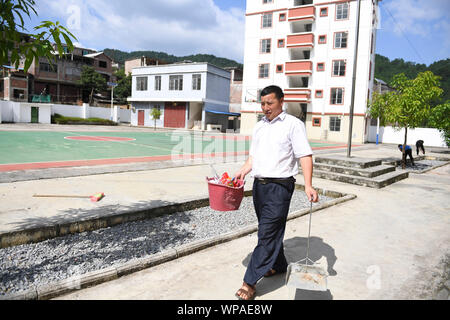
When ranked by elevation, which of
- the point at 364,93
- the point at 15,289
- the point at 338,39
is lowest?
the point at 15,289

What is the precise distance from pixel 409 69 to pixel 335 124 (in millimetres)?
36501

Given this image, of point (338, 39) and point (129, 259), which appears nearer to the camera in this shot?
point (129, 259)

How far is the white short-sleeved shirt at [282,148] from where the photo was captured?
123 inches

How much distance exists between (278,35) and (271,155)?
38.0 m

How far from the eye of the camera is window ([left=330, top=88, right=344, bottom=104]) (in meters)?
34.6

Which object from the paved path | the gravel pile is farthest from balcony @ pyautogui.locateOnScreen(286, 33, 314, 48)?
the gravel pile

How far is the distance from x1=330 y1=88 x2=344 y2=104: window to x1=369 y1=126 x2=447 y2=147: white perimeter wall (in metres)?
6.83

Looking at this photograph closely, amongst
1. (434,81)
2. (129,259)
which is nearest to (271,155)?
(129,259)

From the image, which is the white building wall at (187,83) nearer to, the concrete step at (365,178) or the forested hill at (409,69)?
the forested hill at (409,69)

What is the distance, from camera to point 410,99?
12.6m

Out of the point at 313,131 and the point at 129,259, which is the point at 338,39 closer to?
the point at 313,131

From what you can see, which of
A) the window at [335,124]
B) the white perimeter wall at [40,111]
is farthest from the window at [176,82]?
the window at [335,124]

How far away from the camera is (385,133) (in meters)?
37.8

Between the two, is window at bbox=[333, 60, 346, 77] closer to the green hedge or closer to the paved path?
the green hedge
